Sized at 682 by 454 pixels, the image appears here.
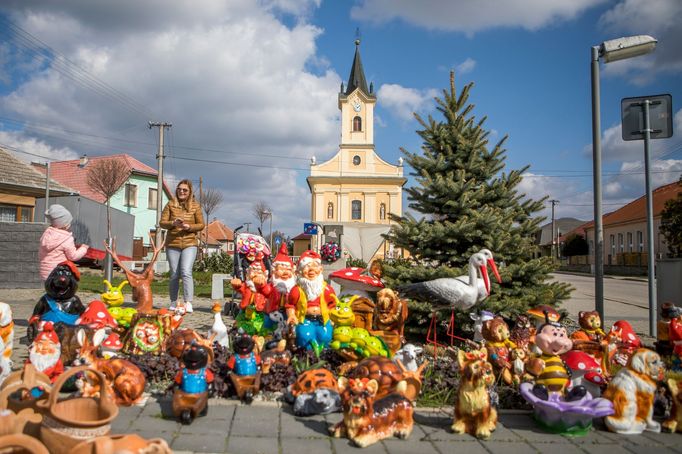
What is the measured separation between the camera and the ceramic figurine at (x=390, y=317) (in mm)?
4848

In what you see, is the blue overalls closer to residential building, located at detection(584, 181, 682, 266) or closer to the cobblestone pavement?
the cobblestone pavement

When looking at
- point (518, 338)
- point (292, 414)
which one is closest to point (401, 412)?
point (292, 414)

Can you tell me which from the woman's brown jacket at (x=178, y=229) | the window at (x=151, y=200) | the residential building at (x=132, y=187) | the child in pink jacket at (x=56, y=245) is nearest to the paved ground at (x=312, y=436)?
the child in pink jacket at (x=56, y=245)

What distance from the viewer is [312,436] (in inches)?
133

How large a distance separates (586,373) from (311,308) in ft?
8.32

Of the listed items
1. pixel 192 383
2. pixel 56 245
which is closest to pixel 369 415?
pixel 192 383

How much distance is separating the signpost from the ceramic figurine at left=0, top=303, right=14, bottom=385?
8.32 meters

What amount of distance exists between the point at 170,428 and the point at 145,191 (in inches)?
1386

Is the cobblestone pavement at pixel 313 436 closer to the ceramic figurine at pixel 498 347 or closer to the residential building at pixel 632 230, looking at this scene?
the ceramic figurine at pixel 498 347

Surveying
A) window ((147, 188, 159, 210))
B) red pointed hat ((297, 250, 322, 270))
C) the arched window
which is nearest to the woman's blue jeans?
red pointed hat ((297, 250, 322, 270))

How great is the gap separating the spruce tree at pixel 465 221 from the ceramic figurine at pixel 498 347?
194 cm

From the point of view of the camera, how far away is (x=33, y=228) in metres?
13.1

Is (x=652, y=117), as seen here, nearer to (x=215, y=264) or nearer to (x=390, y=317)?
(x=390, y=317)

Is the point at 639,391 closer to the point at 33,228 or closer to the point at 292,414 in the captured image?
the point at 292,414
